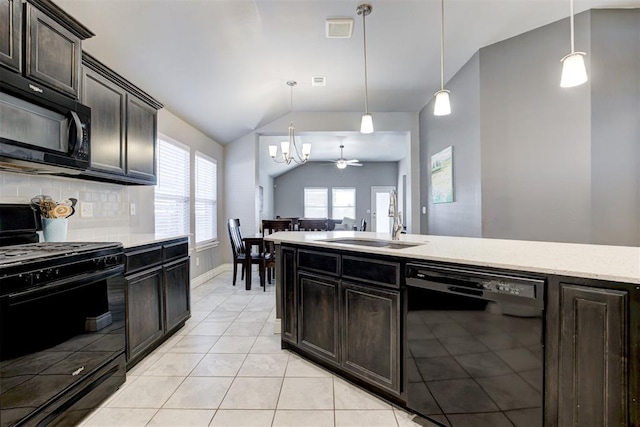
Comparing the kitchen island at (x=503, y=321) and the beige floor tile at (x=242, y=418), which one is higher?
the kitchen island at (x=503, y=321)

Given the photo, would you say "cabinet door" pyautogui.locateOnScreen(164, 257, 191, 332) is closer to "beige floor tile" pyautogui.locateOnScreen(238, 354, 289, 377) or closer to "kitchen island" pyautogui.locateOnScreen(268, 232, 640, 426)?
"beige floor tile" pyautogui.locateOnScreen(238, 354, 289, 377)

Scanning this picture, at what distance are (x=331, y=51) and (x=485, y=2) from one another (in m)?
1.47

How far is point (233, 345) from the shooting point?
261 centimetres

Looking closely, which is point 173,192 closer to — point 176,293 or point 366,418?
point 176,293

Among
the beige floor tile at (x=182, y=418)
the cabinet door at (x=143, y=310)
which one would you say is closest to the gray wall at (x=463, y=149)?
the beige floor tile at (x=182, y=418)

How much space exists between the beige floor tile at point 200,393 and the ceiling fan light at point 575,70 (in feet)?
9.23

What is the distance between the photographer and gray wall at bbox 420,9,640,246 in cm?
260

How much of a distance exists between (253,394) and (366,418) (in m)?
0.72

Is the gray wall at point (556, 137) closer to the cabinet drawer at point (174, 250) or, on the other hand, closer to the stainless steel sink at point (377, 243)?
the stainless steel sink at point (377, 243)

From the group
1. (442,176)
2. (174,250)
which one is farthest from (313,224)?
(174,250)

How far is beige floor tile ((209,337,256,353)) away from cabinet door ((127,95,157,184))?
1681 mm

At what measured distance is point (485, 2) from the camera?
2523mm

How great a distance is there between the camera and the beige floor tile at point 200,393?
1807 mm

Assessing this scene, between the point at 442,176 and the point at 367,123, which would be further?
the point at 442,176
